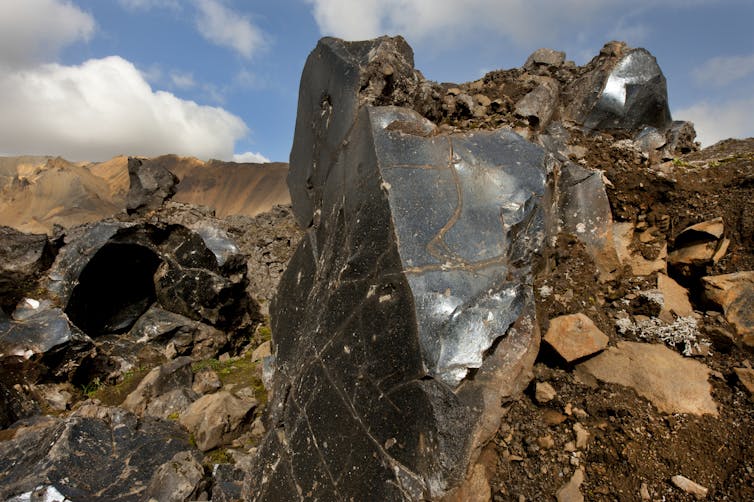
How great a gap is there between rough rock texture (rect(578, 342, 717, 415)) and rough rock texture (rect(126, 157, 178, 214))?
10.2m

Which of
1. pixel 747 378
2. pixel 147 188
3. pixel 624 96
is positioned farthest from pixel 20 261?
pixel 624 96

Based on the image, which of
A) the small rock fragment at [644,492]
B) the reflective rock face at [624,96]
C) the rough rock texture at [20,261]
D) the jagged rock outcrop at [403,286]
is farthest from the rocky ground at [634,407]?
the rough rock texture at [20,261]

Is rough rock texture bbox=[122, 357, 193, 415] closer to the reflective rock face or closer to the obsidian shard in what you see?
the obsidian shard

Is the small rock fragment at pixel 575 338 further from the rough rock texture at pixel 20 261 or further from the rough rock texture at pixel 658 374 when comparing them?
the rough rock texture at pixel 20 261

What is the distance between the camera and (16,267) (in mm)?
5332

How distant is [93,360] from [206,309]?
1.44m

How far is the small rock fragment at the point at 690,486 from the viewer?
1747 millimetres

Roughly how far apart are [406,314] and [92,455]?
2.70 meters

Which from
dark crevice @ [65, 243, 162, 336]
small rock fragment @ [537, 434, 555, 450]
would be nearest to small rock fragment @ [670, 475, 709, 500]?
small rock fragment @ [537, 434, 555, 450]

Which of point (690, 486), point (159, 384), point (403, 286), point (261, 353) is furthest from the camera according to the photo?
point (261, 353)

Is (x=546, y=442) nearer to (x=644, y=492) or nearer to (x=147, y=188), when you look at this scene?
(x=644, y=492)

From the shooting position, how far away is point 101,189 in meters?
26.7

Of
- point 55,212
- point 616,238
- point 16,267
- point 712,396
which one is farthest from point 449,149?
point 55,212

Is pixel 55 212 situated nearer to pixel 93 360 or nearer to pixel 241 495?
pixel 93 360
